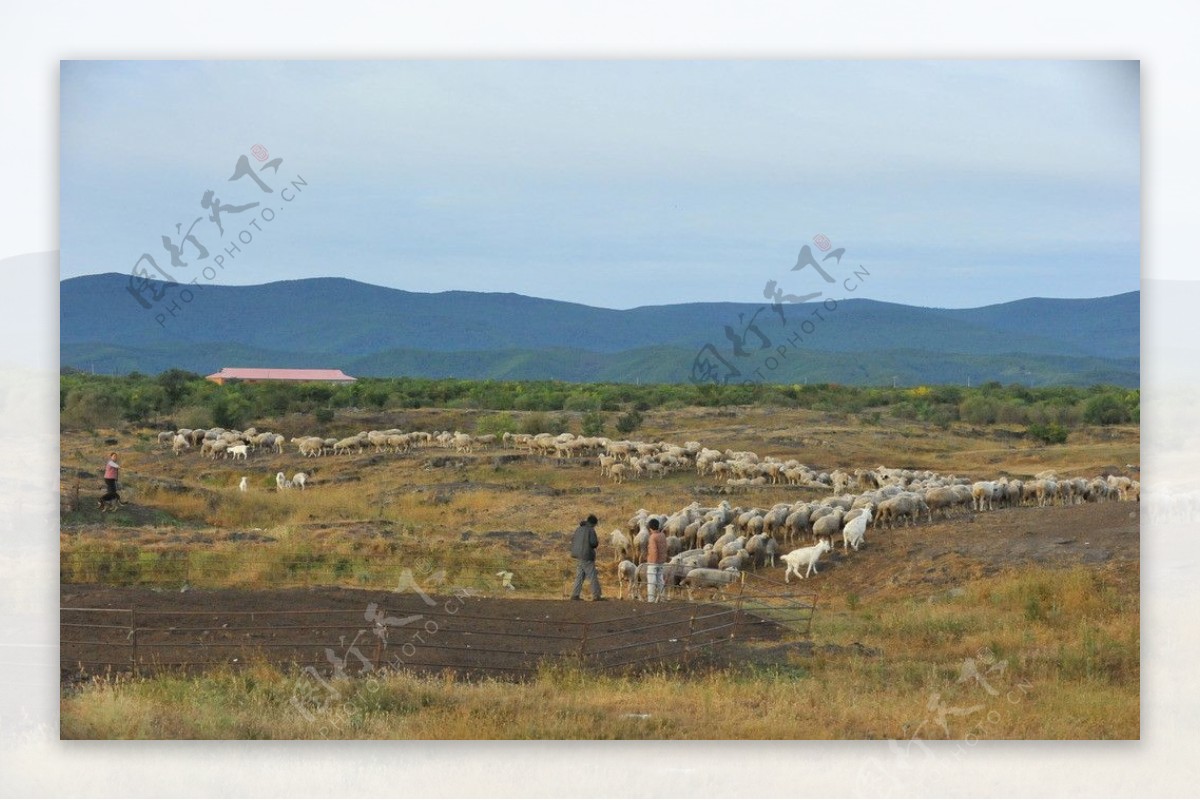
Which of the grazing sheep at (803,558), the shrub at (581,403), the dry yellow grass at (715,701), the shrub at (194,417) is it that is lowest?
the dry yellow grass at (715,701)

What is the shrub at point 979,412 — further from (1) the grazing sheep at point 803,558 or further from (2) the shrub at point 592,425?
(1) the grazing sheep at point 803,558

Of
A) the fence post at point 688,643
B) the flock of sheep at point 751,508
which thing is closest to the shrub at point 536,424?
the flock of sheep at point 751,508

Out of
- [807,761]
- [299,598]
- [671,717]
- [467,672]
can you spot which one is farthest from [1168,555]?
[299,598]

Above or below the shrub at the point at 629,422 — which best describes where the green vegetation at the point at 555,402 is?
above

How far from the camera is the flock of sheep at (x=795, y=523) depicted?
1919 centimetres

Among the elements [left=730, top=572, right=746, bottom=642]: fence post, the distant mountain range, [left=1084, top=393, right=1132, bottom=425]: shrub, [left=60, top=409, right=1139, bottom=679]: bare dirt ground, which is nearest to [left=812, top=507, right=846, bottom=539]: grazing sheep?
[left=60, top=409, right=1139, bottom=679]: bare dirt ground

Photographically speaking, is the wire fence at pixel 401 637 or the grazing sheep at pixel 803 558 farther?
the grazing sheep at pixel 803 558

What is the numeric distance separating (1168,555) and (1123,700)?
1.75 metres

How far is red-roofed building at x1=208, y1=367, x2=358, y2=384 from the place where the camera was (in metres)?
56.0

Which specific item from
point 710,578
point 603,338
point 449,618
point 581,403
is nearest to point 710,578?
point 710,578

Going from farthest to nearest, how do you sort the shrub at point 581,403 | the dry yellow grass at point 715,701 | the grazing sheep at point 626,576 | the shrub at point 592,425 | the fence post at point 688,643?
the shrub at point 581,403, the shrub at point 592,425, the grazing sheep at point 626,576, the fence post at point 688,643, the dry yellow grass at point 715,701

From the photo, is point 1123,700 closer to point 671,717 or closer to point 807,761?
point 807,761

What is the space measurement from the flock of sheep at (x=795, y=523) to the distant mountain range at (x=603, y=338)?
7.05 meters

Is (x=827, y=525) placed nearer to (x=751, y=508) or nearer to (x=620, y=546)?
(x=620, y=546)
